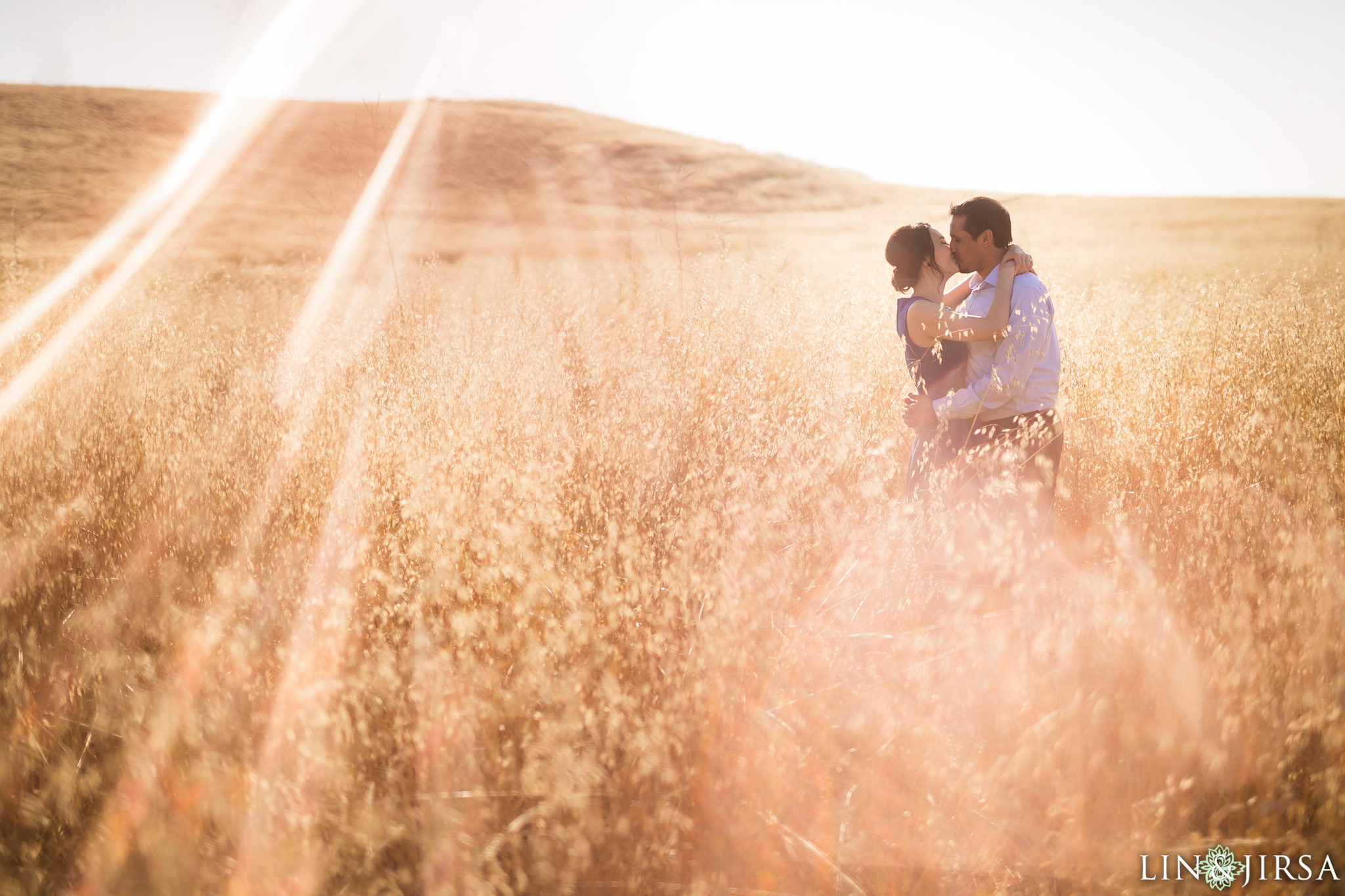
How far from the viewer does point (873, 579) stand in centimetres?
219

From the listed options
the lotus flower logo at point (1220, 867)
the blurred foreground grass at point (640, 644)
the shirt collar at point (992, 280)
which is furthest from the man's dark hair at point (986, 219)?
the lotus flower logo at point (1220, 867)

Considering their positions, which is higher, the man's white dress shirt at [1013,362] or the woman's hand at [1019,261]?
the woman's hand at [1019,261]

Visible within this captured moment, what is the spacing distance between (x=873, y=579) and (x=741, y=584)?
1.57 feet

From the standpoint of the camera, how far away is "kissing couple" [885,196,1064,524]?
8.23ft

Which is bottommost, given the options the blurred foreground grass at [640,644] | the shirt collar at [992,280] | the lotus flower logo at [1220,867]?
the lotus flower logo at [1220,867]

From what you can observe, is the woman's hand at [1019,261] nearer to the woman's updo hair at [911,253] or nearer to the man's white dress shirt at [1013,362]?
the man's white dress shirt at [1013,362]

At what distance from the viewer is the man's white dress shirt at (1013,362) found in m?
2.55

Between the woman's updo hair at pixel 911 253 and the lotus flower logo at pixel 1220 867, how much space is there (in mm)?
2091

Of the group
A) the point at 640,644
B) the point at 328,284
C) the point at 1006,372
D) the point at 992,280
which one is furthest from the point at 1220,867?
the point at 328,284

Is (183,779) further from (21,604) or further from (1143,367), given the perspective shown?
(1143,367)

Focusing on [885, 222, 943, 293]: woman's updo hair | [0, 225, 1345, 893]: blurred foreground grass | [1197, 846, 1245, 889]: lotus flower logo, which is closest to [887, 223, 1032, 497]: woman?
[885, 222, 943, 293]: woman's updo hair

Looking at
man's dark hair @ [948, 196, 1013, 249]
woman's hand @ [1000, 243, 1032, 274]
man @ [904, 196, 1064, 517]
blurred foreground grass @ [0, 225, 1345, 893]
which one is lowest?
blurred foreground grass @ [0, 225, 1345, 893]

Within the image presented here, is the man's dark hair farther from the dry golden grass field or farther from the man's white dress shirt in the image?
the dry golden grass field

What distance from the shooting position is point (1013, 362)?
257 centimetres
